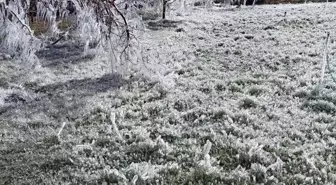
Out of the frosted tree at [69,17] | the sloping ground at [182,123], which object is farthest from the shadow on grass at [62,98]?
the frosted tree at [69,17]

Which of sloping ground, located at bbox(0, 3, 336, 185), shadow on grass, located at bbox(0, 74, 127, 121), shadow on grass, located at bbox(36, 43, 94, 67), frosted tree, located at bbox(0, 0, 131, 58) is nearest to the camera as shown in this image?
sloping ground, located at bbox(0, 3, 336, 185)

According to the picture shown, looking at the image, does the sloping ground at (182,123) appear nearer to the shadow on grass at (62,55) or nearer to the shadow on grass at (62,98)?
the shadow on grass at (62,98)

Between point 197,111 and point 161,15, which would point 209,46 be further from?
point 161,15

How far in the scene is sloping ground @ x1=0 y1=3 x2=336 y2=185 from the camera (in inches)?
295

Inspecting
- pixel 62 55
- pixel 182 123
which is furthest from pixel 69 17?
pixel 62 55

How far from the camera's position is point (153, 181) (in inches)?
283

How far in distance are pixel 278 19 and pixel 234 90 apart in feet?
47.5

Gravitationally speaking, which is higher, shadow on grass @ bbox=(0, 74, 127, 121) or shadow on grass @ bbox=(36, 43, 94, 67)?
shadow on grass @ bbox=(0, 74, 127, 121)

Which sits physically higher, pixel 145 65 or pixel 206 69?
pixel 145 65

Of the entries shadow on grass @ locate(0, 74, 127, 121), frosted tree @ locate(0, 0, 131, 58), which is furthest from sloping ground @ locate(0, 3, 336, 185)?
frosted tree @ locate(0, 0, 131, 58)

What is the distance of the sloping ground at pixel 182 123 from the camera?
7500 mm

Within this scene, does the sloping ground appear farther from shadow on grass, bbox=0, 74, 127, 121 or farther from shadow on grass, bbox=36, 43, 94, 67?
shadow on grass, bbox=36, 43, 94, 67

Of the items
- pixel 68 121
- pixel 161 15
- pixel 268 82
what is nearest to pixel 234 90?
pixel 268 82

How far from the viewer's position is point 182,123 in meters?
9.88
